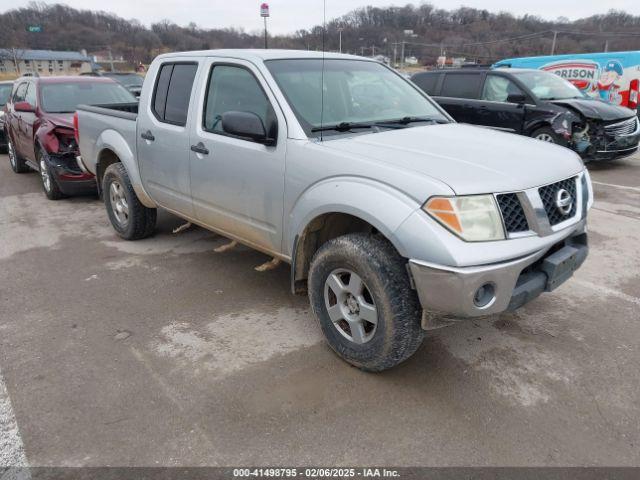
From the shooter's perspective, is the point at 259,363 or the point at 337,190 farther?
the point at 259,363

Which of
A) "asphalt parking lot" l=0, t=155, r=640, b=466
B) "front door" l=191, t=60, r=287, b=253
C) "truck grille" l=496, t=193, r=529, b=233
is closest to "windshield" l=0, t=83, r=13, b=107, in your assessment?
"asphalt parking lot" l=0, t=155, r=640, b=466

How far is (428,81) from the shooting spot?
10.4 meters

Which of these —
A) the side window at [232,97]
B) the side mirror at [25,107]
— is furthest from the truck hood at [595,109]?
the side mirror at [25,107]

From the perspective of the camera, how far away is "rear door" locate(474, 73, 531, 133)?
8.84 m

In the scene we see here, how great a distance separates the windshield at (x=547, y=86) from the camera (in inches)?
354

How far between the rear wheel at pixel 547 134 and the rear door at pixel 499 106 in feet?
1.00

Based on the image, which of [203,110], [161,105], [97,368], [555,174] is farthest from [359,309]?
[161,105]

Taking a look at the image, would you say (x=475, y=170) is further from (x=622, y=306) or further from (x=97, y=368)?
(x=97, y=368)

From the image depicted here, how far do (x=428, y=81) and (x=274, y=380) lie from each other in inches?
349

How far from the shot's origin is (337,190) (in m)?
2.85

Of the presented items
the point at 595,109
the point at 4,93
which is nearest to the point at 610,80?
the point at 595,109

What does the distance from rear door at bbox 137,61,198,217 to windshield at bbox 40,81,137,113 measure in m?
3.28

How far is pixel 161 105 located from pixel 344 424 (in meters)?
3.21

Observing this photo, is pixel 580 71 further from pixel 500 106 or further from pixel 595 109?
pixel 500 106
